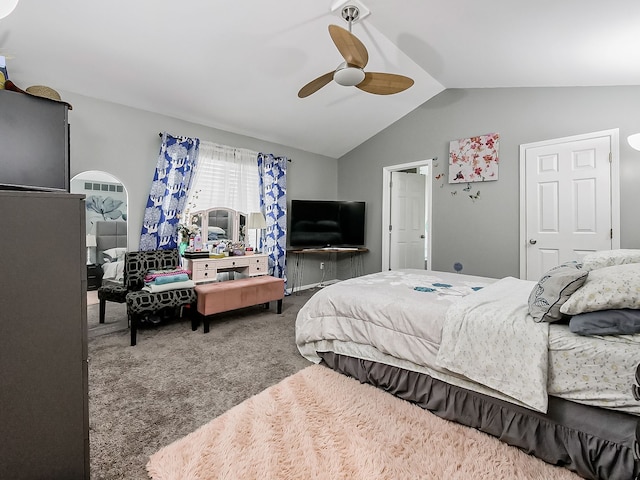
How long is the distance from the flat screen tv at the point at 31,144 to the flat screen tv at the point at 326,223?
140 inches

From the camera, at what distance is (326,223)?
5125 mm

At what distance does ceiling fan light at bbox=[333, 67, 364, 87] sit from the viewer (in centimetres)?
229

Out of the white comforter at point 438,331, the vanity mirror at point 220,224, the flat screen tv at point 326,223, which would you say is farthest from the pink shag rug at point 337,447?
the flat screen tv at point 326,223

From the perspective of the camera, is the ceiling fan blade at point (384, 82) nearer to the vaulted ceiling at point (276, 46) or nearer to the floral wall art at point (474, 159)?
the vaulted ceiling at point (276, 46)

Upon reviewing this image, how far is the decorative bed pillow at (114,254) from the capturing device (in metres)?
3.16

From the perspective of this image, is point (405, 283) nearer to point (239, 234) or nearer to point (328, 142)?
point (239, 234)

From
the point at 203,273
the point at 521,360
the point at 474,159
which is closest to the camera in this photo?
the point at 521,360

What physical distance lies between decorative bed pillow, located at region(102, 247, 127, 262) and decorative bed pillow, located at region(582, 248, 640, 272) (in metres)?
4.07

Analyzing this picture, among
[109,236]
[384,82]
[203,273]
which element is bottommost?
[203,273]

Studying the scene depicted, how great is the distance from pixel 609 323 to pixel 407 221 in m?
3.92

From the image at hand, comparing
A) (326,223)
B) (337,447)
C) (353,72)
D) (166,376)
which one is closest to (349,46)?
(353,72)

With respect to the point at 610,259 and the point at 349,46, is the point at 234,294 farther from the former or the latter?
the point at 610,259

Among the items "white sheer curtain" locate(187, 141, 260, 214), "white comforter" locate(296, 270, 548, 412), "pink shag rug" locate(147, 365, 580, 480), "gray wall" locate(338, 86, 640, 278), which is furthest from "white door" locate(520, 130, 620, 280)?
"white sheer curtain" locate(187, 141, 260, 214)

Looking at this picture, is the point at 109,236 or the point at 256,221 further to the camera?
the point at 256,221
